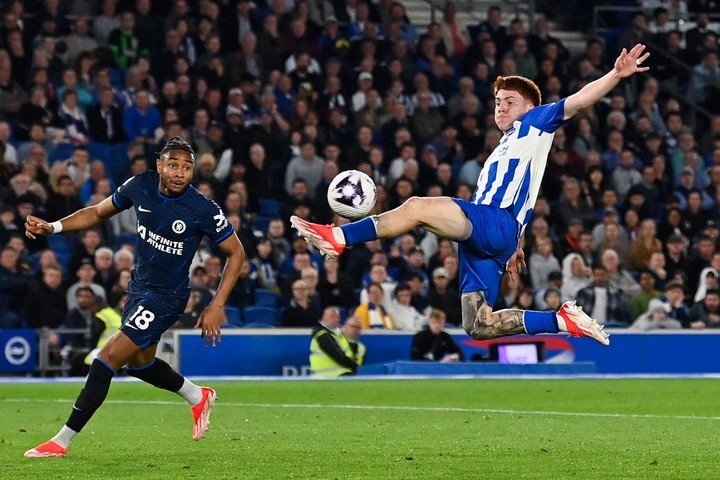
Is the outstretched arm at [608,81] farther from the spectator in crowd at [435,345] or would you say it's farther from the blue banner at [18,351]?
the blue banner at [18,351]

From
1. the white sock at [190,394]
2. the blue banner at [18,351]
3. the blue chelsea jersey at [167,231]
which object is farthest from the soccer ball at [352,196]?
the blue banner at [18,351]

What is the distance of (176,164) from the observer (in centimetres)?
1054

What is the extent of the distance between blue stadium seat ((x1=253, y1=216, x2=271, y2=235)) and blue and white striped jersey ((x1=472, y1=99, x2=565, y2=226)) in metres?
11.7

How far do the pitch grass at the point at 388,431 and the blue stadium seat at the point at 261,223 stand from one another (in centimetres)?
368

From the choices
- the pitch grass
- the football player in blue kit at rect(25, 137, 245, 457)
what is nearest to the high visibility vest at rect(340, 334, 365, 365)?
the pitch grass

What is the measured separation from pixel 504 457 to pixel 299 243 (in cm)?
1128

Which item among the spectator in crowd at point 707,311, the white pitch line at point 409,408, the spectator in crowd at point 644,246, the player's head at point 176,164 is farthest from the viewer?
the spectator in crowd at point 644,246

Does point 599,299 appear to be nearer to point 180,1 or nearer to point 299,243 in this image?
point 299,243

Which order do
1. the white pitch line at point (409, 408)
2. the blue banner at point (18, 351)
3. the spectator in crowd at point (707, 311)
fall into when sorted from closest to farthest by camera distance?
the white pitch line at point (409, 408)
the blue banner at point (18, 351)
the spectator in crowd at point (707, 311)

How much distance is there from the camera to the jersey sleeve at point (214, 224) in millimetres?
10734

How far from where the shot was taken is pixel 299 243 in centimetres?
2127

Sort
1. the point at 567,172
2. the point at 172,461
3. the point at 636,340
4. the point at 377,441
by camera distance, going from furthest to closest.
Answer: the point at 567,172 < the point at 636,340 < the point at 377,441 < the point at 172,461

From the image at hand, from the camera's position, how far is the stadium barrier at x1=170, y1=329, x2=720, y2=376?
19.9 metres

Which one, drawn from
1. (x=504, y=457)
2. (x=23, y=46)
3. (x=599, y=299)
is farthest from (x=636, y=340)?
(x=504, y=457)
